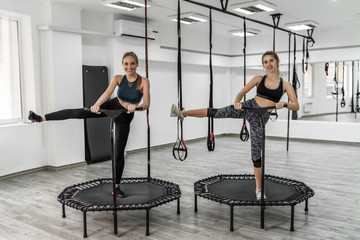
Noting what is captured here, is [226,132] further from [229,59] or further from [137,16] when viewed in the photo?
[137,16]

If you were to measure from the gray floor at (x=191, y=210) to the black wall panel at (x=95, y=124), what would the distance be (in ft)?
1.02

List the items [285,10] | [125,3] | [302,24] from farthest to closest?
1. [302,24]
2. [285,10]
3. [125,3]

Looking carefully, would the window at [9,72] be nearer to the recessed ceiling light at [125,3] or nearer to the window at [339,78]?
the recessed ceiling light at [125,3]

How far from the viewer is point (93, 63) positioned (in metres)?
Answer: 6.68

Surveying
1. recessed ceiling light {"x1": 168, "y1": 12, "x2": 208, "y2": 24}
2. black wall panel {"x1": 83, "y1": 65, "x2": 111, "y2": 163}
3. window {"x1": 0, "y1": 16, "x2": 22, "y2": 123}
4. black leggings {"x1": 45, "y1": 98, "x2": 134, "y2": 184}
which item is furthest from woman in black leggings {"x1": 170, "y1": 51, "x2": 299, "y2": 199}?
window {"x1": 0, "y1": 16, "x2": 22, "y2": 123}

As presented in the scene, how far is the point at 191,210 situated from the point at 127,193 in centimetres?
74

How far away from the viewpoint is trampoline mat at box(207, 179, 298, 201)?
3.61m

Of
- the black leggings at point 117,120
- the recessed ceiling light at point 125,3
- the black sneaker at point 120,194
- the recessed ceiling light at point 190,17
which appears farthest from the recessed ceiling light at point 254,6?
the black sneaker at point 120,194

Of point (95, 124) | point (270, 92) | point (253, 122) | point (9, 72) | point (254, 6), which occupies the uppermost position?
point (254, 6)

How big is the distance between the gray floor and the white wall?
1.65 ft

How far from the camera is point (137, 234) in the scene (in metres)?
3.27

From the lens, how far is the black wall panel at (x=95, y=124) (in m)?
6.39

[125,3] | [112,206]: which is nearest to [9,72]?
[125,3]

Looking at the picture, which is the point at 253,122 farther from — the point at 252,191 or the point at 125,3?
the point at 125,3
